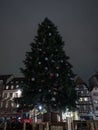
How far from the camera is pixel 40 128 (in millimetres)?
12539

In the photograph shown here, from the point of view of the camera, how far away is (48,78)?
18.5 m

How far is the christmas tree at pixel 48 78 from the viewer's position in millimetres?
17547

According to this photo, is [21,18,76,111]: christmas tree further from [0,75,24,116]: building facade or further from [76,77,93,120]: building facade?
[76,77,93,120]: building facade

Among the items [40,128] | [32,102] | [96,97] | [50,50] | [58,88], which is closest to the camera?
[40,128]

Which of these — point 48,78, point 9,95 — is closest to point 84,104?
point 9,95

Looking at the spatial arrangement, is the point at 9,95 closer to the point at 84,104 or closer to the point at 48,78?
the point at 84,104

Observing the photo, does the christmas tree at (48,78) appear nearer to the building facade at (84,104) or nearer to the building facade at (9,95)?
the building facade at (9,95)

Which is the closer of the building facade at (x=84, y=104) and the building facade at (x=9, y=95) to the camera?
the building facade at (x=9, y=95)

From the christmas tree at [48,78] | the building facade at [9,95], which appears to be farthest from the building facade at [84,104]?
the christmas tree at [48,78]

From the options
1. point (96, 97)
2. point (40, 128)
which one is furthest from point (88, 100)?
point (40, 128)

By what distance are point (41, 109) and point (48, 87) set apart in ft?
9.70

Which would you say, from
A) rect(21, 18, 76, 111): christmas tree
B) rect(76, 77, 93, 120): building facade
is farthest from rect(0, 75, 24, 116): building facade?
rect(21, 18, 76, 111): christmas tree

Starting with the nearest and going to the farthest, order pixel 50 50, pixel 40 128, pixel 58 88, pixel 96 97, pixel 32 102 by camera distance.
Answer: pixel 40 128
pixel 32 102
pixel 58 88
pixel 50 50
pixel 96 97

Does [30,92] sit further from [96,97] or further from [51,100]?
[96,97]
